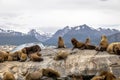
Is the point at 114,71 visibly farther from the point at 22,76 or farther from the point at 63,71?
the point at 22,76

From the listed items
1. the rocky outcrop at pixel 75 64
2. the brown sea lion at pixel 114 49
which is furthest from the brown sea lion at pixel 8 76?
the brown sea lion at pixel 114 49

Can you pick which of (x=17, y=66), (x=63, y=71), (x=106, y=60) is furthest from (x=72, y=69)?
(x=17, y=66)

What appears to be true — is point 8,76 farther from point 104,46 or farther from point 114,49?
point 104,46

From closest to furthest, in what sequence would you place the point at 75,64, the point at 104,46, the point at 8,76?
the point at 8,76, the point at 75,64, the point at 104,46

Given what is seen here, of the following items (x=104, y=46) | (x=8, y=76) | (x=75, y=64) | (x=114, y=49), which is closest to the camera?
(x=8, y=76)

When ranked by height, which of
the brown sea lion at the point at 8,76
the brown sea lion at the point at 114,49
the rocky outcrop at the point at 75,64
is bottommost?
the brown sea lion at the point at 8,76

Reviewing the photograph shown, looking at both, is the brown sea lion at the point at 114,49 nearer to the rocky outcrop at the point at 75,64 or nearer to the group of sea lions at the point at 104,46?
the group of sea lions at the point at 104,46

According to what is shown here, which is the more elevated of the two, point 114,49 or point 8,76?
point 114,49

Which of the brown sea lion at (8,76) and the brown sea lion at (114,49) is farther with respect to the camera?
the brown sea lion at (114,49)

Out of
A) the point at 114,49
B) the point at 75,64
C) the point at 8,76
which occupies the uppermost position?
the point at 114,49

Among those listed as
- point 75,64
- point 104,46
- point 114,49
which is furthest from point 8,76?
point 104,46

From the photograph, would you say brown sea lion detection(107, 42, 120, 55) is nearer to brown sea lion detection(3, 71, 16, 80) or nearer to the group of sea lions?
the group of sea lions

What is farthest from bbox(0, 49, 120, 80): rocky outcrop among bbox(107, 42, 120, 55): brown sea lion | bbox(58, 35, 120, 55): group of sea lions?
bbox(58, 35, 120, 55): group of sea lions

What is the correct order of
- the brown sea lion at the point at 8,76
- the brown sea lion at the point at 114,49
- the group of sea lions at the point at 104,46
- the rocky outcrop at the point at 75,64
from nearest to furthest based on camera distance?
the brown sea lion at the point at 8,76
the rocky outcrop at the point at 75,64
the brown sea lion at the point at 114,49
the group of sea lions at the point at 104,46
